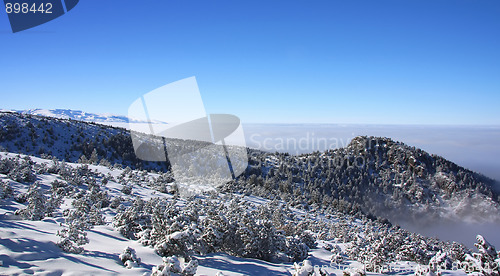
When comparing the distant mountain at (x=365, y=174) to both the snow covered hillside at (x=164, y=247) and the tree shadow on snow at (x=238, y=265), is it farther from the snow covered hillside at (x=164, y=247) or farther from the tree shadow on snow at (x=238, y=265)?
the tree shadow on snow at (x=238, y=265)

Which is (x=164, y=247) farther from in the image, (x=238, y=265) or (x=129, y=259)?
(x=238, y=265)

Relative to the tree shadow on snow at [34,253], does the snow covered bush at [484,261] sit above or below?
below

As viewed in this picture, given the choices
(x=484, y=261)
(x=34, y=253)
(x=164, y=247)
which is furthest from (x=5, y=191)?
(x=484, y=261)

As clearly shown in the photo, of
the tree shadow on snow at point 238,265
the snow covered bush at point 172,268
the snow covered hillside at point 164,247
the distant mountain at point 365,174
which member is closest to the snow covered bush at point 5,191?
the snow covered hillside at point 164,247

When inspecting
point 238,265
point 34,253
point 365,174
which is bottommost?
point 365,174

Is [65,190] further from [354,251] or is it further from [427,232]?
Result: [427,232]

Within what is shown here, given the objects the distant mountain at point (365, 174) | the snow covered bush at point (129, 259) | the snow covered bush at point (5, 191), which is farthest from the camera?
the distant mountain at point (365, 174)

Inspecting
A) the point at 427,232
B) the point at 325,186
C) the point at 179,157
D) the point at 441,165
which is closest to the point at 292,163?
the point at 325,186

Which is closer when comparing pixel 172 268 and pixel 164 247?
pixel 172 268

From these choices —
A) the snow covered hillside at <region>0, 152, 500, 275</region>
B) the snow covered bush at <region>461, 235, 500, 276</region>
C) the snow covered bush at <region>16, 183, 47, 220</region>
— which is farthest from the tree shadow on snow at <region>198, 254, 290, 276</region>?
the snow covered bush at <region>16, 183, 47, 220</region>

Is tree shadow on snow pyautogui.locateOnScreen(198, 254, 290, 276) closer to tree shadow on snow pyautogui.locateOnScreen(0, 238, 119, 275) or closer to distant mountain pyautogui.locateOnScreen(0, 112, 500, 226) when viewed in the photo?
tree shadow on snow pyautogui.locateOnScreen(0, 238, 119, 275)

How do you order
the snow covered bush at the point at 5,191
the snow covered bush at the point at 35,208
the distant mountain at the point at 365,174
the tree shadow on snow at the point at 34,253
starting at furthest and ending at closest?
the distant mountain at the point at 365,174 < the snow covered bush at the point at 5,191 < the snow covered bush at the point at 35,208 < the tree shadow on snow at the point at 34,253

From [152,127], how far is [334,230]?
21057 millimetres

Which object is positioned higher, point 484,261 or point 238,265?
point 484,261
